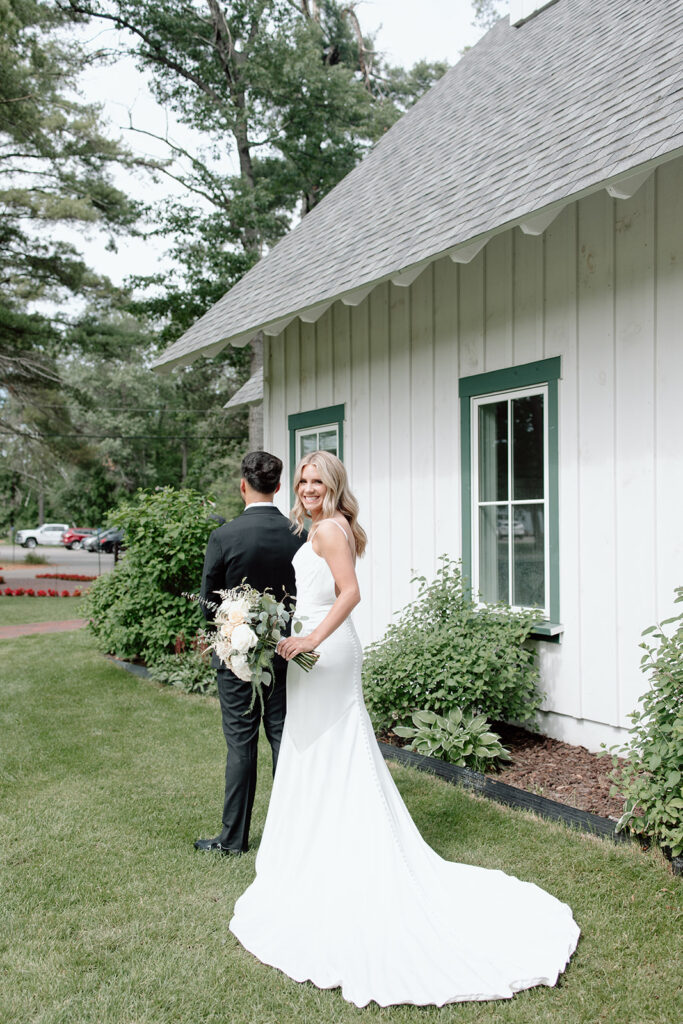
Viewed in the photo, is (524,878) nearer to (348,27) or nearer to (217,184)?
(217,184)

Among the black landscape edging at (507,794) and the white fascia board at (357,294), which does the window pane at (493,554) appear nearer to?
the black landscape edging at (507,794)

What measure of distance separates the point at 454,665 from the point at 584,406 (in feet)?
6.40

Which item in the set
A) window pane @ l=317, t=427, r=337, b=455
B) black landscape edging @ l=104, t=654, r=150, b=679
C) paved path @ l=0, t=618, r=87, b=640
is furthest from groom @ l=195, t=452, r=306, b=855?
paved path @ l=0, t=618, r=87, b=640

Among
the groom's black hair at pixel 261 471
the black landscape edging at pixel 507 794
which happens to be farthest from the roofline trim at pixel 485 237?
the black landscape edging at pixel 507 794

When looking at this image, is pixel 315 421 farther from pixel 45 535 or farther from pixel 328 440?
pixel 45 535

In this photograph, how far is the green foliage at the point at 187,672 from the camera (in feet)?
26.0

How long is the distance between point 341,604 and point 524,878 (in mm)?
1597

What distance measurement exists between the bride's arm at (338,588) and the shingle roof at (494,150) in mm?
2499

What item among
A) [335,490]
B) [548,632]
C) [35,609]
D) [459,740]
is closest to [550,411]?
[548,632]

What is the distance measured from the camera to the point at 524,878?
3.64m

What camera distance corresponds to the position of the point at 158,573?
844 centimetres

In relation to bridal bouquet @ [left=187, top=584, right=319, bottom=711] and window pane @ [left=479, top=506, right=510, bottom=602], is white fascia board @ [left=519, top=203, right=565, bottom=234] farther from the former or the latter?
bridal bouquet @ [left=187, top=584, right=319, bottom=711]

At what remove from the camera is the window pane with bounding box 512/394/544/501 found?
573 centimetres

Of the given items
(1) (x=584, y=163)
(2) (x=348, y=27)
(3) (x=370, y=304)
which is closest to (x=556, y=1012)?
(1) (x=584, y=163)
